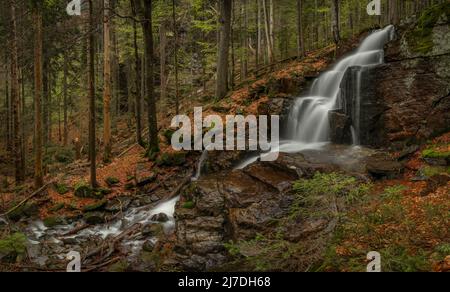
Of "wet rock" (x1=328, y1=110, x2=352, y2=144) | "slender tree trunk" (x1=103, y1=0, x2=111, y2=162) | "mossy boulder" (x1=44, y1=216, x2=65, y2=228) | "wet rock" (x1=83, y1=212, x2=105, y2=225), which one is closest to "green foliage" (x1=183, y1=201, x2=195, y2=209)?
"wet rock" (x1=83, y1=212, x2=105, y2=225)

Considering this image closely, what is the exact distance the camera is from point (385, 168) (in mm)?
10656

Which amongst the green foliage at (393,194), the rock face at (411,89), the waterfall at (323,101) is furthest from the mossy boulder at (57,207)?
the rock face at (411,89)

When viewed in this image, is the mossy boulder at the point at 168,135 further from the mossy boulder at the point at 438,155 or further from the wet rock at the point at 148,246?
the mossy boulder at the point at 438,155

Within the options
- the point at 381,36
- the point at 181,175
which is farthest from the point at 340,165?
the point at 381,36

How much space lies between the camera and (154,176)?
1438cm

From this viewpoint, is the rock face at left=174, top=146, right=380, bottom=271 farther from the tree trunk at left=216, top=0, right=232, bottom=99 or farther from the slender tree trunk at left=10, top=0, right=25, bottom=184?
the slender tree trunk at left=10, top=0, right=25, bottom=184

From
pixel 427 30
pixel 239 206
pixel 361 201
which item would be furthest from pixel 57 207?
pixel 427 30

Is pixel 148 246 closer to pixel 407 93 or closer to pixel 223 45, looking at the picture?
pixel 407 93

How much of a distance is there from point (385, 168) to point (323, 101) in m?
5.97

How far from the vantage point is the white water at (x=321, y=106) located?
14.2 metres

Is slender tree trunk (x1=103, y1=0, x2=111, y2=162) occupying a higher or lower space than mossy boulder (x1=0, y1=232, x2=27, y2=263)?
higher

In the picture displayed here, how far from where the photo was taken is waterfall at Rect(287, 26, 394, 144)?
14914 millimetres

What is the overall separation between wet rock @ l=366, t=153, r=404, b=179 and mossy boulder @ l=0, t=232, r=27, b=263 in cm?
884

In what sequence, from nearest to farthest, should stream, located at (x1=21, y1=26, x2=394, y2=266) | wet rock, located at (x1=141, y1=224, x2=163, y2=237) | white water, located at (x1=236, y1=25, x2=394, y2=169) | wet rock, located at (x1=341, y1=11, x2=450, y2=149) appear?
stream, located at (x1=21, y1=26, x2=394, y2=266) → wet rock, located at (x1=141, y1=224, x2=163, y2=237) → wet rock, located at (x1=341, y1=11, x2=450, y2=149) → white water, located at (x1=236, y1=25, x2=394, y2=169)
